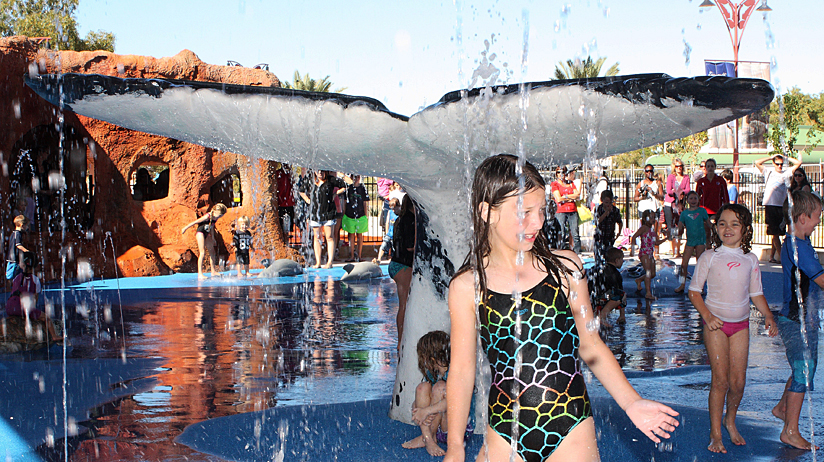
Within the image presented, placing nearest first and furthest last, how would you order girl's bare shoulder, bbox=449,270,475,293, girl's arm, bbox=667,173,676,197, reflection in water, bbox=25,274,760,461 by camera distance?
girl's bare shoulder, bbox=449,270,475,293, reflection in water, bbox=25,274,760,461, girl's arm, bbox=667,173,676,197

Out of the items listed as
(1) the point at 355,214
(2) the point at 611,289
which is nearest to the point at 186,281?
(1) the point at 355,214

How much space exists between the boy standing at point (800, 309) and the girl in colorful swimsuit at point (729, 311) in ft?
0.45

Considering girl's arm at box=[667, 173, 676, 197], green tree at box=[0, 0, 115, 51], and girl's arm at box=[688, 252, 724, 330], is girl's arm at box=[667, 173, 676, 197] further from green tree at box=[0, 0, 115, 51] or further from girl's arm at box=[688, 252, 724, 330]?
green tree at box=[0, 0, 115, 51]

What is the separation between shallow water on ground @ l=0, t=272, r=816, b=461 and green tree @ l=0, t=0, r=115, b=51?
965 inches

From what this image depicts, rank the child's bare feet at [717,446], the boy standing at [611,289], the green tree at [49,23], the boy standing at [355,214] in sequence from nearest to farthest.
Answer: the child's bare feet at [717,446], the boy standing at [611,289], the boy standing at [355,214], the green tree at [49,23]

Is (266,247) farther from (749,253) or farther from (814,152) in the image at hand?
(814,152)

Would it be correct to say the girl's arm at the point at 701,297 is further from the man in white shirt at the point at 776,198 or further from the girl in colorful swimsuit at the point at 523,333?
the man in white shirt at the point at 776,198

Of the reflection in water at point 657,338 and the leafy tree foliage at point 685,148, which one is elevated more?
the leafy tree foliage at point 685,148

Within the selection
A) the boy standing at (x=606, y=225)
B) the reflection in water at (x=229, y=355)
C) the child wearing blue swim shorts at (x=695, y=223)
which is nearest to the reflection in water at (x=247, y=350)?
the reflection in water at (x=229, y=355)

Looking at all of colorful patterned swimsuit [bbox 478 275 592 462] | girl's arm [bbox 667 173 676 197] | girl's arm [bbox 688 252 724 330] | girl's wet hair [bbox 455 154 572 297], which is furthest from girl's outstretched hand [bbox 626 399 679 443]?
girl's arm [bbox 667 173 676 197]

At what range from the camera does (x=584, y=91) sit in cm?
258

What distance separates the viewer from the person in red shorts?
11.6 meters

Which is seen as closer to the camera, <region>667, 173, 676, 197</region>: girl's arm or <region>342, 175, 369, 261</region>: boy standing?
<region>342, 175, 369, 261</region>: boy standing

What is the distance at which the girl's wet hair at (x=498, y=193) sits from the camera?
89.0 inches
